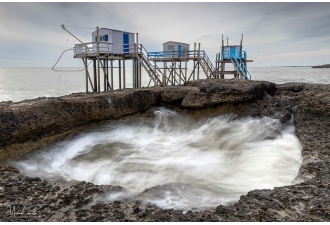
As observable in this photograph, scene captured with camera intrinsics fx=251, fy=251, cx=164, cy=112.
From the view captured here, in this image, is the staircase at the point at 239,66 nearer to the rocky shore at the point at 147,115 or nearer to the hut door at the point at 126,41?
the rocky shore at the point at 147,115

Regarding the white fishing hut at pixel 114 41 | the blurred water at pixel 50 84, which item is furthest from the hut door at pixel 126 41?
the blurred water at pixel 50 84

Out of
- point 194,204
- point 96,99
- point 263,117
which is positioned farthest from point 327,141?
point 96,99

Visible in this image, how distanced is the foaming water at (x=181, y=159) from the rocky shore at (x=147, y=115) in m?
0.50

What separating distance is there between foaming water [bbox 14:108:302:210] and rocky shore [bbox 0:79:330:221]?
0.50m

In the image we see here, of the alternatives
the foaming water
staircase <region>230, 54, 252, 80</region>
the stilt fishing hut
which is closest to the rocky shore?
the foaming water

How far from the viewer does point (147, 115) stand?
12.5 metres

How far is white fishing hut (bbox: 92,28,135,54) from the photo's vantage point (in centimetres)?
1684

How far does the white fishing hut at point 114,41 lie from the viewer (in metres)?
16.8

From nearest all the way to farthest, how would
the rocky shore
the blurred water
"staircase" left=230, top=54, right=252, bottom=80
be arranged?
the rocky shore
"staircase" left=230, top=54, right=252, bottom=80
the blurred water

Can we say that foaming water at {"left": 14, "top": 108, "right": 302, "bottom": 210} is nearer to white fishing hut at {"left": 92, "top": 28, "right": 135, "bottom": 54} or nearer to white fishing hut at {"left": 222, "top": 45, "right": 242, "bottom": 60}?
white fishing hut at {"left": 92, "top": 28, "right": 135, "bottom": 54}

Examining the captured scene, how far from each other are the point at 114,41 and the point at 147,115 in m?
Result: 7.79

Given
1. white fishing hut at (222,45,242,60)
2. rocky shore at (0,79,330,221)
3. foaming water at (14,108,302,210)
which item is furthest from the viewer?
white fishing hut at (222,45,242,60)

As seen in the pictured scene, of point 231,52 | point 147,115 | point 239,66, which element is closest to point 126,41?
point 147,115

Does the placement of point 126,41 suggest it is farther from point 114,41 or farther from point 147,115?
point 147,115
